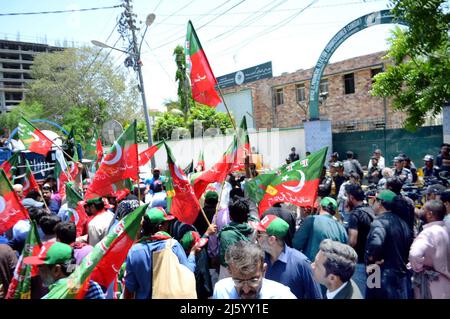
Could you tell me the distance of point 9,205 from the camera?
449 centimetres

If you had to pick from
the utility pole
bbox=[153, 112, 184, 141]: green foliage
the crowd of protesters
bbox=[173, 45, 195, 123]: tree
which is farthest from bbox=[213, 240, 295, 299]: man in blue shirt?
bbox=[173, 45, 195, 123]: tree

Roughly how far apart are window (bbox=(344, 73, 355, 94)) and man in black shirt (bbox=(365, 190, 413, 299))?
19638 millimetres

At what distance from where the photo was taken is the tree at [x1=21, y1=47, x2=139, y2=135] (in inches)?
1335

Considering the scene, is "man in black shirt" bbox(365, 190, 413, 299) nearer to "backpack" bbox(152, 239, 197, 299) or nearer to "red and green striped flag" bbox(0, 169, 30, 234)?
"backpack" bbox(152, 239, 197, 299)

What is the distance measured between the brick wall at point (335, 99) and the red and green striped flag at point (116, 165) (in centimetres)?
1616

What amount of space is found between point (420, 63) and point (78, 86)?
1280 inches

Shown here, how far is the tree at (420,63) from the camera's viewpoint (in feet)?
15.4

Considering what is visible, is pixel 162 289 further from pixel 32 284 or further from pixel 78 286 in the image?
pixel 32 284

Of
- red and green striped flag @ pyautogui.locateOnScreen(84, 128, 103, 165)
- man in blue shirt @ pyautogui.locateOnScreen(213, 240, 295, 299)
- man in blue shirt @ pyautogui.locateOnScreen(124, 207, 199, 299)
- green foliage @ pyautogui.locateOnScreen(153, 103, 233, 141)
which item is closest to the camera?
man in blue shirt @ pyautogui.locateOnScreen(213, 240, 295, 299)

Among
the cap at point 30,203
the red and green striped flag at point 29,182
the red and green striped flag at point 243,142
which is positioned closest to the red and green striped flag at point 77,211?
the cap at point 30,203

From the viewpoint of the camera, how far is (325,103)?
23.9m

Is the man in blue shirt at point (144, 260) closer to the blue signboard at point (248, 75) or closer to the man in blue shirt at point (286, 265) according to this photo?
the man in blue shirt at point (286, 265)

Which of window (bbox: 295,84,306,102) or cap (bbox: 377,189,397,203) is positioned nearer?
cap (bbox: 377,189,397,203)

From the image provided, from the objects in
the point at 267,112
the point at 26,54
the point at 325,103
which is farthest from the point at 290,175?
the point at 26,54
